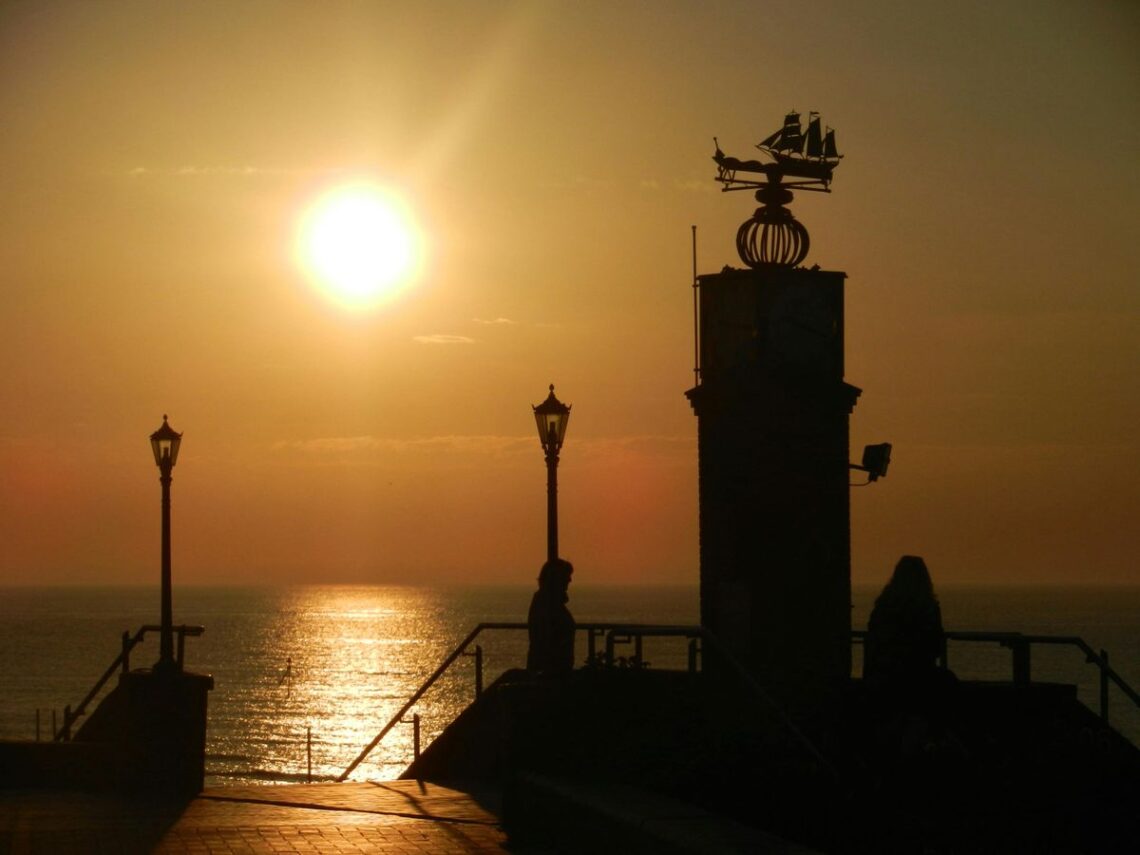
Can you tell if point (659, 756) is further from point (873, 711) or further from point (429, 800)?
point (429, 800)

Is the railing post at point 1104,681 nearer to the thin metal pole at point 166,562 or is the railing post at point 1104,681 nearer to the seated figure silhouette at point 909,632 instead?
the seated figure silhouette at point 909,632

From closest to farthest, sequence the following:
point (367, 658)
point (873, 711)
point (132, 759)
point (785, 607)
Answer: point (873, 711) → point (132, 759) → point (785, 607) → point (367, 658)

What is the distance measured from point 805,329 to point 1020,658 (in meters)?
5.26

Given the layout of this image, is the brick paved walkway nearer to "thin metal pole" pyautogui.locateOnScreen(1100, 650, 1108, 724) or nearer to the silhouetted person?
the silhouetted person

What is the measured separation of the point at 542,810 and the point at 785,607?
817 centimetres

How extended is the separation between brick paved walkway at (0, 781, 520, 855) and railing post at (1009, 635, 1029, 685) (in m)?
5.73

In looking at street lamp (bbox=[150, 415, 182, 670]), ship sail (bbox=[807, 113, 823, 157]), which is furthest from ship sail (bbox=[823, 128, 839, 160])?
street lamp (bbox=[150, 415, 182, 670])

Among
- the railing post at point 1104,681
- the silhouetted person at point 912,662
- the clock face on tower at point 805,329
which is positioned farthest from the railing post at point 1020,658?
the silhouetted person at point 912,662

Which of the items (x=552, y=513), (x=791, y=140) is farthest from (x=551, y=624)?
(x=791, y=140)

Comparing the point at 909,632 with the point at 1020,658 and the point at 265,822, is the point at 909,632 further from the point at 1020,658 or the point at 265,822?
the point at 1020,658

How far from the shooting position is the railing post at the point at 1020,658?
18.1 meters

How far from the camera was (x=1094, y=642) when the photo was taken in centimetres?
19775

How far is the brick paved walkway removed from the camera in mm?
13227

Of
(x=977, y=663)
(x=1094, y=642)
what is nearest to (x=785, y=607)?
(x=977, y=663)
